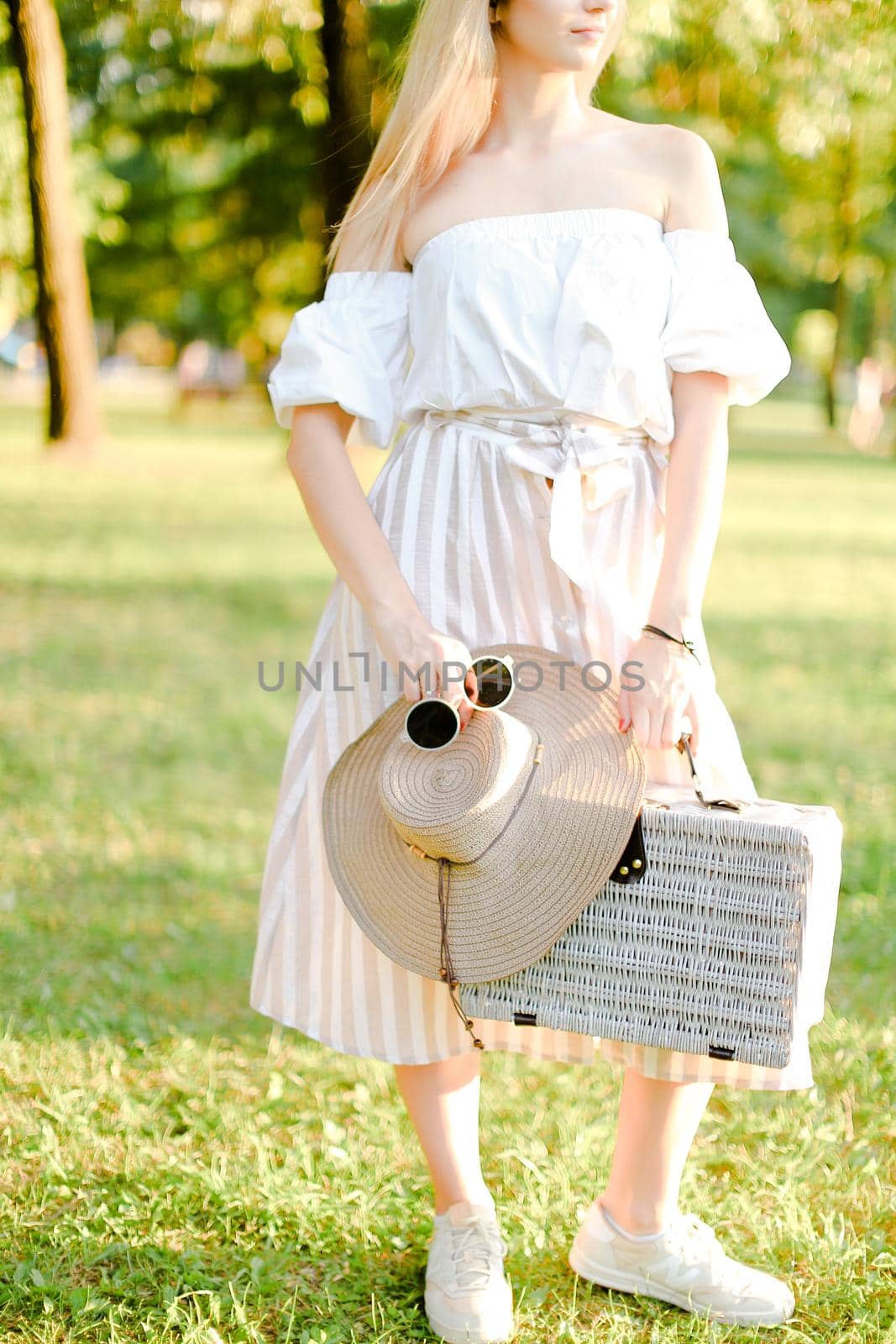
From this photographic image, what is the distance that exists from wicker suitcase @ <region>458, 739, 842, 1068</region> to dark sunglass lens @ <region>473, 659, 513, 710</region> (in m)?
0.24

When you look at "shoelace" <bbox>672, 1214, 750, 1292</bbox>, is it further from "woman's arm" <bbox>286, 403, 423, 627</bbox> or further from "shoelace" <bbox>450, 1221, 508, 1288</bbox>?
"woman's arm" <bbox>286, 403, 423, 627</bbox>

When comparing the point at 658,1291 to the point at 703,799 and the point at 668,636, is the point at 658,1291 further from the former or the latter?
the point at 668,636

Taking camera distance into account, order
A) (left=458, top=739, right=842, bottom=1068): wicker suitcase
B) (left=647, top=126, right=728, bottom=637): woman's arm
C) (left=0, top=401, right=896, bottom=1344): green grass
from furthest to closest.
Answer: (left=0, top=401, right=896, bottom=1344): green grass < (left=647, top=126, right=728, bottom=637): woman's arm < (left=458, top=739, right=842, bottom=1068): wicker suitcase

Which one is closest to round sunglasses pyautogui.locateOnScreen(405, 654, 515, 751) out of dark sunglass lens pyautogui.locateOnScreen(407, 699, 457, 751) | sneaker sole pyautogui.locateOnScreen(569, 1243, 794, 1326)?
dark sunglass lens pyautogui.locateOnScreen(407, 699, 457, 751)

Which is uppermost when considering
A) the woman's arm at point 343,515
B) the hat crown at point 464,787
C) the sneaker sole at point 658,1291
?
the woman's arm at point 343,515

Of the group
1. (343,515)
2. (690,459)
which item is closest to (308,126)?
(343,515)

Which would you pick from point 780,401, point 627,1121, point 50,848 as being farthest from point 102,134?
point 780,401

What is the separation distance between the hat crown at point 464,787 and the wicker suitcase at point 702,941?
0.17 m

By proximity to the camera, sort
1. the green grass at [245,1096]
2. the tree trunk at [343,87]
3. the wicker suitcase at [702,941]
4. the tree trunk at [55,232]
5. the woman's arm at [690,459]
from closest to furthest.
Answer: the wicker suitcase at [702,941], the woman's arm at [690,459], the green grass at [245,1096], the tree trunk at [343,87], the tree trunk at [55,232]

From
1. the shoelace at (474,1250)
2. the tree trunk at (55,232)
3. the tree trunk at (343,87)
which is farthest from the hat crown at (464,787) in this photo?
the tree trunk at (55,232)

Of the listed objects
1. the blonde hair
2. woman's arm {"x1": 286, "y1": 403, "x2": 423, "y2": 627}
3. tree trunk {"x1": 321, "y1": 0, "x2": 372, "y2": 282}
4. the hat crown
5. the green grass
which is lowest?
the green grass

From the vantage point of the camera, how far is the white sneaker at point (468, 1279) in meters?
2.02

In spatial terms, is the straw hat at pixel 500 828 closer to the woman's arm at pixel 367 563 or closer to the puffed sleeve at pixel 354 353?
the woman's arm at pixel 367 563

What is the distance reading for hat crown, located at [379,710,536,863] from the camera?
1762mm
